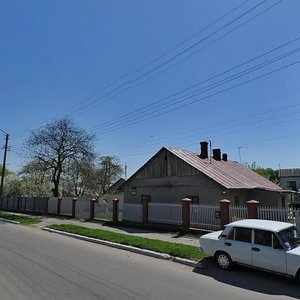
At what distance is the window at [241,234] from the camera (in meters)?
9.23

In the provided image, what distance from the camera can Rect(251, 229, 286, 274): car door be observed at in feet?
27.3

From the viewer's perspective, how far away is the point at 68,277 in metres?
8.24

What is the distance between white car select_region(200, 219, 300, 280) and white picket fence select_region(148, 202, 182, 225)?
8.99m

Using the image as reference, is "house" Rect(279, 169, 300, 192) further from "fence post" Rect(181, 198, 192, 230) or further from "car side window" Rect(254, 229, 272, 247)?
"car side window" Rect(254, 229, 272, 247)

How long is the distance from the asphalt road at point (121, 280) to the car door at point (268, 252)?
0.37 m

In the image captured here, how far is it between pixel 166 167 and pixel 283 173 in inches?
1974

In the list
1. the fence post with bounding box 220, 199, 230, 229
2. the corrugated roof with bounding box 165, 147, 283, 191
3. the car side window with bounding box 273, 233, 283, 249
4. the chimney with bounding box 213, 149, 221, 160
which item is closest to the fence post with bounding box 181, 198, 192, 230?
the fence post with bounding box 220, 199, 230, 229

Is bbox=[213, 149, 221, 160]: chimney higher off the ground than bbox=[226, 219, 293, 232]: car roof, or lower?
higher

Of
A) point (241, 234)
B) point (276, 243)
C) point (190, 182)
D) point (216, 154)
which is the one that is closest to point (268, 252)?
point (276, 243)

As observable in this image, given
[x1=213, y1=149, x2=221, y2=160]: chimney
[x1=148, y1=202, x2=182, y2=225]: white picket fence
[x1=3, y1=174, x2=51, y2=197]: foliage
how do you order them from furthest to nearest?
[x1=3, y1=174, x2=51, y2=197]: foliage
[x1=213, y1=149, x2=221, y2=160]: chimney
[x1=148, y1=202, x2=182, y2=225]: white picket fence

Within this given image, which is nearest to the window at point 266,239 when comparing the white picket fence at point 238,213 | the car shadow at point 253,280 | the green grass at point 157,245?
the car shadow at point 253,280

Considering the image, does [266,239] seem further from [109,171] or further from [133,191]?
[109,171]

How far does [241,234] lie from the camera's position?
30.8 ft

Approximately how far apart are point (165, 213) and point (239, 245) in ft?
36.0
